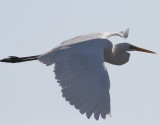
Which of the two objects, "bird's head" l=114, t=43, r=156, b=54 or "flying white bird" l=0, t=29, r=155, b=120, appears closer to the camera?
"flying white bird" l=0, t=29, r=155, b=120

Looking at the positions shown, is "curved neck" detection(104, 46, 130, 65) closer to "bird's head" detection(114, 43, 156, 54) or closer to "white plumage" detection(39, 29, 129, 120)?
"bird's head" detection(114, 43, 156, 54)

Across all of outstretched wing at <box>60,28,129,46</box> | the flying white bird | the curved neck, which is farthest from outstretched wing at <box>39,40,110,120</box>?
the curved neck

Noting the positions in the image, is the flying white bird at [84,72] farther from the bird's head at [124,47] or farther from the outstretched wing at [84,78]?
the bird's head at [124,47]

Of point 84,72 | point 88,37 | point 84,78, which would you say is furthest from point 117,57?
point 84,78

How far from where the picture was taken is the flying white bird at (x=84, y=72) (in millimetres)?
11383

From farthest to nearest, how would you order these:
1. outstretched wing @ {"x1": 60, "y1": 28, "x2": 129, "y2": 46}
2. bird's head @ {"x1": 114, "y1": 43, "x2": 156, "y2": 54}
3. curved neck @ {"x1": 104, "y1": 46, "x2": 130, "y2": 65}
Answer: bird's head @ {"x1": 114, "y1": 43, "x2": 156, "y2": 54} < curved neck @ {"x1": 104, "y1": 46, "x2": 130, "y2": 65} < outstretched wing @ {"x1": 60, "y1": 28, "x2": 129, "y2": 46}

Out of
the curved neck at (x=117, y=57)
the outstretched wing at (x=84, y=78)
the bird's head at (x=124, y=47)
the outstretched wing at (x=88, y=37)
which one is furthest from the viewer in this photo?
the bird's head at (x=124, y=47)

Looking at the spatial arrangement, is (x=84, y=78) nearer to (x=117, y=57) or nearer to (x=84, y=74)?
(x=84, y=74)

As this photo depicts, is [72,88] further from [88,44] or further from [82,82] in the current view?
[88,44]

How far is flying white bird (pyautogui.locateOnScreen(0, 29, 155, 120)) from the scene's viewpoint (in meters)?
11.4

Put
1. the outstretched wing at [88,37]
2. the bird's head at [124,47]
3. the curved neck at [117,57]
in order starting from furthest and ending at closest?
the bird's head at [124,47] < the curved neck at [117,57] < the outstretched wing at [88,37]

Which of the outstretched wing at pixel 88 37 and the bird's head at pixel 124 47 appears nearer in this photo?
the outstretched wing at pixel 88 37

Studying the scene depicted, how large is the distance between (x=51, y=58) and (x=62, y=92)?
2049 millimetres

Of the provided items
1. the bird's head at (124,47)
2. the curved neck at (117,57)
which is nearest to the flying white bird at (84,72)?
the curved neck at (117,57)
